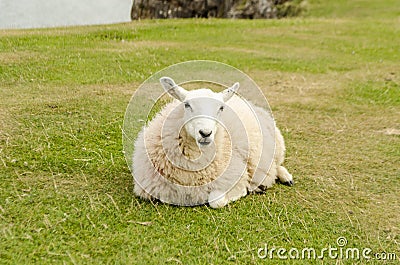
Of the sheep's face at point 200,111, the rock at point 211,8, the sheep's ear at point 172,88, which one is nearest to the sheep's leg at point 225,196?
the sheep's face at point 200,111

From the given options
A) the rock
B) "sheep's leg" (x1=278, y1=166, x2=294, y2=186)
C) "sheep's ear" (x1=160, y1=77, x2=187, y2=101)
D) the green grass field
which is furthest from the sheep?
the rock

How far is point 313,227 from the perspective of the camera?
13.0 feet

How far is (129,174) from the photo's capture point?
15.1 feet

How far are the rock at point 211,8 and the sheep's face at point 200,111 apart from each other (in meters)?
32.8

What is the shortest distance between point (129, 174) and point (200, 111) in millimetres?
1347

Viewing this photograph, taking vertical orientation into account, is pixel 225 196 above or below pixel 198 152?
below

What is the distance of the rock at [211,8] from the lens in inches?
1420

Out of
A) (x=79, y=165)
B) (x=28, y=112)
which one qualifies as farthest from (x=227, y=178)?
(x=28, y=112)

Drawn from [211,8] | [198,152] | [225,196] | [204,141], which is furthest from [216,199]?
[211,8]

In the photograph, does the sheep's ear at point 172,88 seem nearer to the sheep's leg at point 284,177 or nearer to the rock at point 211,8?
the sheep's leg at point 284,177

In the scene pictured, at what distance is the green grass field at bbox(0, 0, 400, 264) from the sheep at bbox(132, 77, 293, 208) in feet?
0.50

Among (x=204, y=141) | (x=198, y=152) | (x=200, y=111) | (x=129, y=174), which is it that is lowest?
(x=129, y=174)

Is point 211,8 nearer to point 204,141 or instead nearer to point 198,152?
point 198,152

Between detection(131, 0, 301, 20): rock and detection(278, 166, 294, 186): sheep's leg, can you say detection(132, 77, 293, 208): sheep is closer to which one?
detection(278, 166, 294, 186): sheep's leg
